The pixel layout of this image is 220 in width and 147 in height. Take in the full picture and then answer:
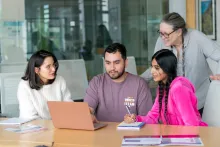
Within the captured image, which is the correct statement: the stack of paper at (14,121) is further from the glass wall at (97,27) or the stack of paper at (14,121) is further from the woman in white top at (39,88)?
the glass wall at (97,27)

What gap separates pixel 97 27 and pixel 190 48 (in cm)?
363

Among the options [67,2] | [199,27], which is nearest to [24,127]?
[199,27]

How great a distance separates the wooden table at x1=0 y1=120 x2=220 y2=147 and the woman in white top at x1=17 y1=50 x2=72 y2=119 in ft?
1.90

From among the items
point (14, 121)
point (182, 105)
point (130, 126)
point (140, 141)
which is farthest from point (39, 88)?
point (140, 141)

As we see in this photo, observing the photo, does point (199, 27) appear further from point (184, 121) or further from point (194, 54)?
point (184, 121)

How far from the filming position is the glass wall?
664cm

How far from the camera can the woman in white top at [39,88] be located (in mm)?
3328

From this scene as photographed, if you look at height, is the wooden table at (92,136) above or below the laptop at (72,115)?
below

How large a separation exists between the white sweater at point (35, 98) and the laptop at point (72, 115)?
613 millimetres

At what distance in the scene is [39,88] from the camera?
343 centimetres

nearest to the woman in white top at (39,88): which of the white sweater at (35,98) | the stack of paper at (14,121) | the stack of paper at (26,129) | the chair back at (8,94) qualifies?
the white sweater at (35,98)

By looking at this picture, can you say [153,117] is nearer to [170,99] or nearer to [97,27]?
[170,99]

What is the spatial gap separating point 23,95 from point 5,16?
247 centimetres

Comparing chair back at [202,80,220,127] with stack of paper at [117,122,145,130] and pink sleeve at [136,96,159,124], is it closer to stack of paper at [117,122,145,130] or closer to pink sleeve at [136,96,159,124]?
pink sleeve at [136,96,159,124]
